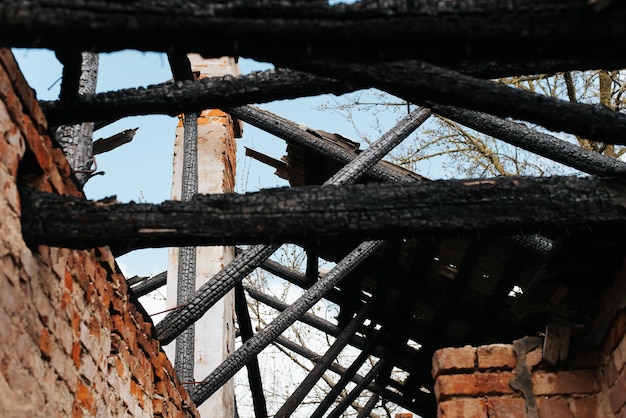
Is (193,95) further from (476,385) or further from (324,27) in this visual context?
(476,385)

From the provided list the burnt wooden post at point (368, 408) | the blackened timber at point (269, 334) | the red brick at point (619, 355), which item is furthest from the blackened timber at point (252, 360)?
the red brick at point (619, 355)

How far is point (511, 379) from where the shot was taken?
Result: 414 centimetres

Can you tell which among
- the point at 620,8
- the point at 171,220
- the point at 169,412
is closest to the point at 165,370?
the point at 169,412

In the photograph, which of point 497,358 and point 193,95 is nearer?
point 193,95

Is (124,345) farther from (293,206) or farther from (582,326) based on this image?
(582,326)

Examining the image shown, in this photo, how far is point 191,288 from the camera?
15.6ft

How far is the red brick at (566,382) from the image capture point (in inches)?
157

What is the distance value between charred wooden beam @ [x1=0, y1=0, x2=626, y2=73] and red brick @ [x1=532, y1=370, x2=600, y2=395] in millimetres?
2398

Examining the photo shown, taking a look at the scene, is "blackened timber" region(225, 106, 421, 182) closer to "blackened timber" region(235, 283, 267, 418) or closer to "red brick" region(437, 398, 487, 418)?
"blackened timber" region(235, 283, 267, 418)

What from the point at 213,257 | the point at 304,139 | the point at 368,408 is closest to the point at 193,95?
the point at 304,139

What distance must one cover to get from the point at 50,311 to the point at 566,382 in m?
2.63

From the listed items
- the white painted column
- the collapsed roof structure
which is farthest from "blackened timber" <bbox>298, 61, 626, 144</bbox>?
the white painted column

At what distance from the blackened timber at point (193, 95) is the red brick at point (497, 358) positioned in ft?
6.68

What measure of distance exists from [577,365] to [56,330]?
261 centimetres
